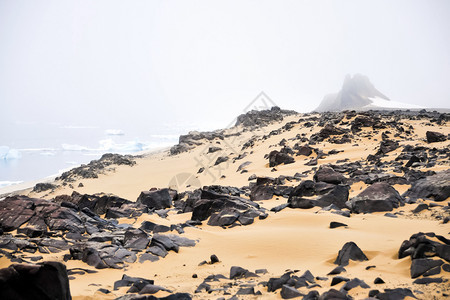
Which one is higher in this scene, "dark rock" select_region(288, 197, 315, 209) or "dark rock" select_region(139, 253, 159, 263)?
"dark rock" select_region(288, 197, 315, 209)

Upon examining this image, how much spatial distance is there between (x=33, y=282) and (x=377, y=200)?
799 cm

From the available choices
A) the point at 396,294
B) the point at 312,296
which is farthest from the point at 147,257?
the point at 396,294

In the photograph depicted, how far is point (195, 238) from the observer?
25.1 feet

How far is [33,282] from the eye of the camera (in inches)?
141

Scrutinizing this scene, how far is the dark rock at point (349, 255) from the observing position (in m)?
5.28

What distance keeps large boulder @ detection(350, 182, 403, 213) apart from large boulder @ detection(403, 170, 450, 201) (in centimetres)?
69

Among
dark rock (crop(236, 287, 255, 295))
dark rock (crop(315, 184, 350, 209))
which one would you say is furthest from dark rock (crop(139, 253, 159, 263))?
dark rock (crop(315, 184, 350, 209))

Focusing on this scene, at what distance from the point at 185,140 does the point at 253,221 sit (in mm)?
34303

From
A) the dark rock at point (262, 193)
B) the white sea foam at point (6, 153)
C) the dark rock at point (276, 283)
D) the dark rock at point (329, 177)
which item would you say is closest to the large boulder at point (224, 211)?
the dark rock at point (262, 193)

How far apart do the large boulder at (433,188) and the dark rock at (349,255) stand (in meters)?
4.59

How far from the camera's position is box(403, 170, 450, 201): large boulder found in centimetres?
848

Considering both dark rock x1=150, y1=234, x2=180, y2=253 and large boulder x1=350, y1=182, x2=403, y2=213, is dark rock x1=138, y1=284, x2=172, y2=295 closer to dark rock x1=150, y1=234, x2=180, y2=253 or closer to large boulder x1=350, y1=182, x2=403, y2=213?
dark rock x1=150, y1=234, x2=180, y2=253

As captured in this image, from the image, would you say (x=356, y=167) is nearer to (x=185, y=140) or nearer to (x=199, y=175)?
(x=199, y=175)

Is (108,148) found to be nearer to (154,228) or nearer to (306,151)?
(306,151)
